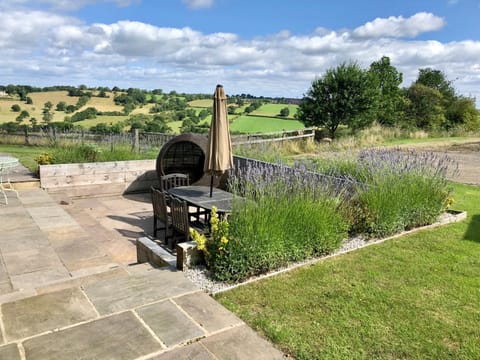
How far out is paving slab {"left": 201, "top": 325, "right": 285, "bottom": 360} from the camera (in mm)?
2287

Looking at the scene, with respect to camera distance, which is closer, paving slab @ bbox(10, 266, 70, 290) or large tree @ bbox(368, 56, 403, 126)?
paving slab @ bbox(10, 266, 70, 290)

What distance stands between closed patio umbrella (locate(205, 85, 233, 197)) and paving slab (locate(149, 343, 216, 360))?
9.60ft

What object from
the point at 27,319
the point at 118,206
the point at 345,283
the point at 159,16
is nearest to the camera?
the point at 27,319

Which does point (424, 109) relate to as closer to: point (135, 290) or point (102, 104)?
point (102, 104)

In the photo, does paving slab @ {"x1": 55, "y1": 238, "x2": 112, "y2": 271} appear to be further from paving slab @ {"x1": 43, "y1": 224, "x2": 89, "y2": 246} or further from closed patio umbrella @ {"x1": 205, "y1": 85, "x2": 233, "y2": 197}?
closed patio umbrella @ {"x1": 205, "y1": 85, "x2": 233, "y2": 197}

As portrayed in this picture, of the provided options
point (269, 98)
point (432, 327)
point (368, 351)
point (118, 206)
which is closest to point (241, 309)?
point (368, 351)

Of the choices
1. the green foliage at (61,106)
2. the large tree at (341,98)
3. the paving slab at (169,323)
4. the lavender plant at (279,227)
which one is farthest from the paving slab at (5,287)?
the green foliage at (61,106)

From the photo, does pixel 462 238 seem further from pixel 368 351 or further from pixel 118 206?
pixel 118 206

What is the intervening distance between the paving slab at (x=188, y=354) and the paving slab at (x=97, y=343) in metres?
0.08

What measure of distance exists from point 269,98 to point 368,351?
3086 cm

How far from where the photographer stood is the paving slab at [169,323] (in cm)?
Result: 242

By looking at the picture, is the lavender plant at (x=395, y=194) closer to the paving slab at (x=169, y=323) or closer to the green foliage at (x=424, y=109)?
the paving slab at (x=169, y=323)

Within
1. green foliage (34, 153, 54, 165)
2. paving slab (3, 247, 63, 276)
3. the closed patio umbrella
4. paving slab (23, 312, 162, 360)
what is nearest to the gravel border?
paving slab (23, 312, 162, 360)

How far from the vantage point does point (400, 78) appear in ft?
82.2
